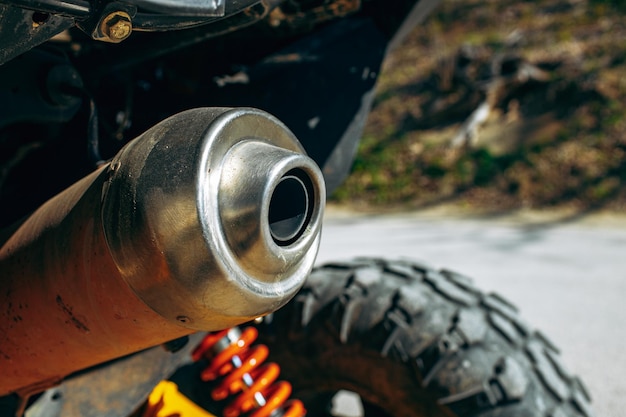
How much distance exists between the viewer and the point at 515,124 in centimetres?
1111

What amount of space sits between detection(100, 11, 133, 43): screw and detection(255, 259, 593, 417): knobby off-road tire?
1.06 m

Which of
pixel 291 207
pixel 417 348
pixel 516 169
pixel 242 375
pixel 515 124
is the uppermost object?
pixel 291 207

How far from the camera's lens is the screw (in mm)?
646

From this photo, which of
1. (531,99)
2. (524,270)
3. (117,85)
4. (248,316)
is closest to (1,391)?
(248,316)

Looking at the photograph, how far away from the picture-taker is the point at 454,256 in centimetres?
561

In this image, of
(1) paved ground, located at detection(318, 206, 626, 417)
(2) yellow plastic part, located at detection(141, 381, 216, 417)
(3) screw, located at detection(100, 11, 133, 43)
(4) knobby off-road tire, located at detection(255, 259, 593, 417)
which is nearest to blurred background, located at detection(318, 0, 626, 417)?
(1) paved ground, located at detection(318, 206, 626, 417)

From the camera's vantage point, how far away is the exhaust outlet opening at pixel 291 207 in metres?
0.75

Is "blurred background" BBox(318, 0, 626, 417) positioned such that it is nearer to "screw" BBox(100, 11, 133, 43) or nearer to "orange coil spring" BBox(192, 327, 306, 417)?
"orange coil spring" BBox(192, 327, 306, 417)

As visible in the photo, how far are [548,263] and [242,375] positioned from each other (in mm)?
4230

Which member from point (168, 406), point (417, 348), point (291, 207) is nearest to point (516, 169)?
point (417, 348)

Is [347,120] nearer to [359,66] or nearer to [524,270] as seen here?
[359,66]

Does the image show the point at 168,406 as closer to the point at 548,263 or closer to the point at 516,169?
the point at 548,263

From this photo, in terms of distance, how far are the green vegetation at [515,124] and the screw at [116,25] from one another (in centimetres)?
857

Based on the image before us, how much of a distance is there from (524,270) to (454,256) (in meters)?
0.74
